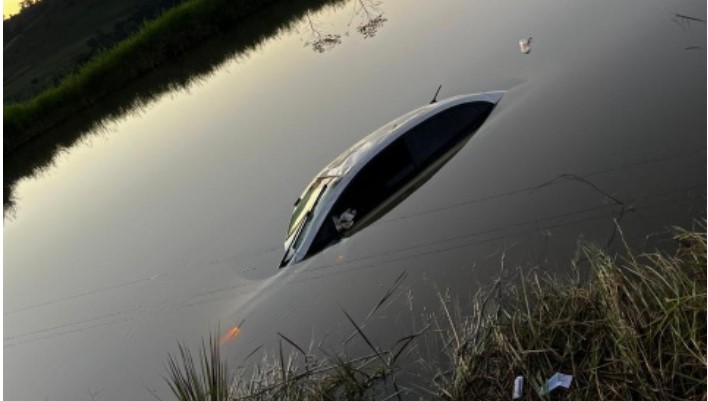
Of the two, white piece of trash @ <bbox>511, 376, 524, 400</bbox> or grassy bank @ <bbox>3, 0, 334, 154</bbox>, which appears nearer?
white piece of trash @ <bbox>511, 376, 524, 400</bbox>

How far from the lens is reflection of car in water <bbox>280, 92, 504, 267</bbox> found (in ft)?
Result: 33.2

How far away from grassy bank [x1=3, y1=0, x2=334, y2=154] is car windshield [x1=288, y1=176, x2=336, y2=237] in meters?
19.4

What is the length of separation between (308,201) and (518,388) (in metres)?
5.43

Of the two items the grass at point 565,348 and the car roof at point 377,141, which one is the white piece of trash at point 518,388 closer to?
the grass at point 565,348

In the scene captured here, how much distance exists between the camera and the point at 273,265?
10.2 meters

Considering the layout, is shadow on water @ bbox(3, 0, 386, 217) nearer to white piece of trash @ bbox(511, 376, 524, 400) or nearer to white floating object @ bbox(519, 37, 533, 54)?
white floating object @ bbox(519, 37, 533, 54)

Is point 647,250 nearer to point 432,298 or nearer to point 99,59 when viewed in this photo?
point 432,298

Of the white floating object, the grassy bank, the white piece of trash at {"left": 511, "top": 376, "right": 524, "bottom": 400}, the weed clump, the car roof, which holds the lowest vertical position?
the white floating object

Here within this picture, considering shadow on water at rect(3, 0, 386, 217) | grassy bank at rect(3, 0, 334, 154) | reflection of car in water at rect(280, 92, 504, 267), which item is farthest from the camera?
grassy bank at rect(3, 0, 334, 154)

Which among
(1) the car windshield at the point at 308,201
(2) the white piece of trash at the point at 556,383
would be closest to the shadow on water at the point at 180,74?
(1) the car windshield at the point at 308,201

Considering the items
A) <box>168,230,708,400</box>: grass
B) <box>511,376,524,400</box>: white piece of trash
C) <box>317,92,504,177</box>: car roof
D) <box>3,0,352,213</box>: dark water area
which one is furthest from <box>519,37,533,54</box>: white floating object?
<box>3,0,352,213</box>: dark water area

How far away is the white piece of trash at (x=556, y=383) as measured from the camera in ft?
18.4

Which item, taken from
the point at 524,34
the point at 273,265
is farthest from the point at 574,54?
the point at 273,265

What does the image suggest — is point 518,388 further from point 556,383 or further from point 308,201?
point 308,201
